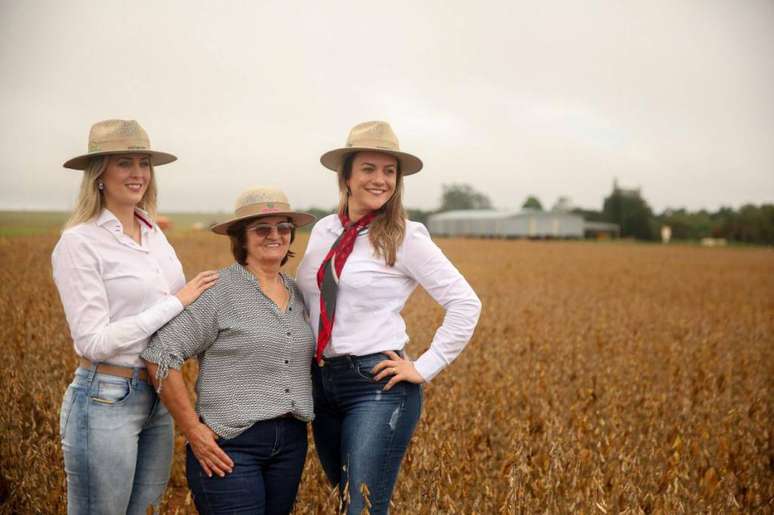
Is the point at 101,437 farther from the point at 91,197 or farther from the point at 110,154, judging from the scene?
the point at 110,154

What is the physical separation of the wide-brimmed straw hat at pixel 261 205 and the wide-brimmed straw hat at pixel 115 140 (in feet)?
1.37

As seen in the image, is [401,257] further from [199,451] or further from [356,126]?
[199,451]

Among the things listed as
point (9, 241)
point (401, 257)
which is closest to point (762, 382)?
point (401, 257)

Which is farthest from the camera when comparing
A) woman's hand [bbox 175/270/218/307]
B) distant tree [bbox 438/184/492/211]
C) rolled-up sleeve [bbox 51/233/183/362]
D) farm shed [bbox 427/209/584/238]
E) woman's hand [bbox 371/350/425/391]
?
distant tree [bbox 438/184/492/211]

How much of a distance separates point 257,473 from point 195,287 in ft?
2.52

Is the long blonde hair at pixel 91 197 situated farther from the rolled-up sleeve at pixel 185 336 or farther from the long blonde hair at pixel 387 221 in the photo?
the long blonde hair at pixel 387 221

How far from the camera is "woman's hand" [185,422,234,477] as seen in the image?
2.19 meters

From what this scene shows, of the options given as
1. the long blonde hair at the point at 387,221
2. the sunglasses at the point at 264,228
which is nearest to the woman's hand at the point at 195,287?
the sunglasses at the point at 264,228

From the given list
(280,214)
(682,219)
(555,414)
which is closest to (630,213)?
(682,219)

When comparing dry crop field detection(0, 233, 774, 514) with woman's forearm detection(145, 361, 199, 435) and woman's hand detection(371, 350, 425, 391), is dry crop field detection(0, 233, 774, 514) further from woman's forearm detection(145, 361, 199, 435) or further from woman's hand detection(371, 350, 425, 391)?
woman's hand detection(371, 350, 425, 391)

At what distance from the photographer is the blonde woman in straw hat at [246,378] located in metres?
2.21

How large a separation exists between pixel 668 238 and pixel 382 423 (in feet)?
242

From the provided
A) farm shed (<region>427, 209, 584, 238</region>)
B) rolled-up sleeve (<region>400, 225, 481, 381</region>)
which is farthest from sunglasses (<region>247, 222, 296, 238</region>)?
farm shed (<region>427, 209, 584, 238</region>)

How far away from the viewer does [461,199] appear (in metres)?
109
